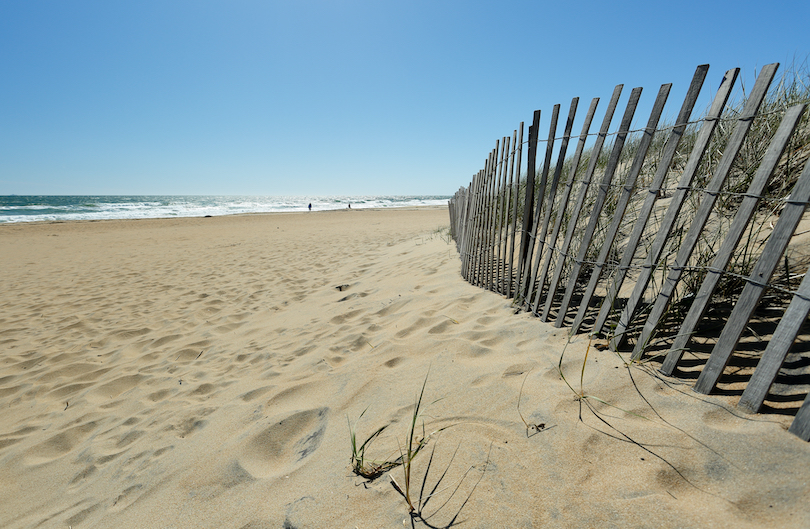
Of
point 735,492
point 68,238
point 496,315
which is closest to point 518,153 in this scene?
point 496,315

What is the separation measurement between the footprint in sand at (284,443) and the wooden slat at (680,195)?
179 centimetres

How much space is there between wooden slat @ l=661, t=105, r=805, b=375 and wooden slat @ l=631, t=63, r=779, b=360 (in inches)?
4.5

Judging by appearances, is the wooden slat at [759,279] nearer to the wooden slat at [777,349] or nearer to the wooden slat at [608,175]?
the wooden slat at [777,349]

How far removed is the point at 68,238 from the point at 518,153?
17.8 m

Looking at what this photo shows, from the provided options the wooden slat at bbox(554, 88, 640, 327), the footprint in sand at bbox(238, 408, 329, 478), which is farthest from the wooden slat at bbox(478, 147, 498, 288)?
the footprint in sand at bbox(238, 408, 329, 478)

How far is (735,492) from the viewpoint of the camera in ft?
4.18

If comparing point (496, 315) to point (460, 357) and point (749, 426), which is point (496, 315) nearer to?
point (460, 357)

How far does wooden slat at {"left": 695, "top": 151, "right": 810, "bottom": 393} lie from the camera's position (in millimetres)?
1415

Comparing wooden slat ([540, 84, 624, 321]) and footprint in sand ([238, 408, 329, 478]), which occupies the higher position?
wooden slat ([540, 84, 624, 321])

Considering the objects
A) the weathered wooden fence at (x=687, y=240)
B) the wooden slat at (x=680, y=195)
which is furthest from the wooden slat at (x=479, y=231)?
the wooden slat at (x=680, y=195)

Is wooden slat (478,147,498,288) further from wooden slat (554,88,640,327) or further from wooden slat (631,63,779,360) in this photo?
wooden slat (631,63,779,360)

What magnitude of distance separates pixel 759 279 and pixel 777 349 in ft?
0.90

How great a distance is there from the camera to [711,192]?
5.70 ft

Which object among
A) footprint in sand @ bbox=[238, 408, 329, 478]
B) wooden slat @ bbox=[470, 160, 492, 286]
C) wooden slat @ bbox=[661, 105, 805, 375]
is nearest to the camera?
wooden slat @ bbox=[661, 105, 805, 375]
